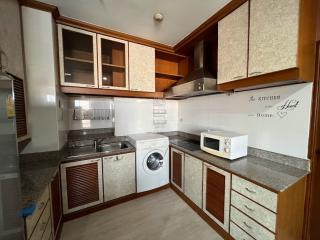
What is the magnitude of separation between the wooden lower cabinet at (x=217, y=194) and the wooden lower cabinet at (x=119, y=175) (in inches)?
42.2

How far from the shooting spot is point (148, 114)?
284cm

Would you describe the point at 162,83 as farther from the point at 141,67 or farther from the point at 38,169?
the point at 38,169

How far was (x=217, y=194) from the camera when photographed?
1565 millimetres

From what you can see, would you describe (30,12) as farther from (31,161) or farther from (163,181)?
(163,181)

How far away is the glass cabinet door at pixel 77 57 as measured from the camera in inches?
71.1

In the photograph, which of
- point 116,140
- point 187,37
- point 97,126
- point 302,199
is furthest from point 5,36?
point 302,199

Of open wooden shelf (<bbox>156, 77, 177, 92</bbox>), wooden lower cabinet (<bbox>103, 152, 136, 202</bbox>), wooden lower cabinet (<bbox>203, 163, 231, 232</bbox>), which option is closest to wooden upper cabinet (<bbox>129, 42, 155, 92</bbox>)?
open wooden shelf (<bbox>156, 77, 177, 92</bbox>)

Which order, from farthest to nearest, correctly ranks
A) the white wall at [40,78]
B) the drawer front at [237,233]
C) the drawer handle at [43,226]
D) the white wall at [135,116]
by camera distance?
the white wall at [135,116], the white wall at [40,78], the drawer front at [237,233], the drawer handle at [43,226]

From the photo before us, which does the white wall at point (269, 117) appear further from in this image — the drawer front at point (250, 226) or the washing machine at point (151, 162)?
the washing machine at point (151, 162)

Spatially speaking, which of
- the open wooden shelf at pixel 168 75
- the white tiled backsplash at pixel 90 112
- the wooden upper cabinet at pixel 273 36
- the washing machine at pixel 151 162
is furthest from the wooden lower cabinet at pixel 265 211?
the white tiled backsplash at pixel 90 112

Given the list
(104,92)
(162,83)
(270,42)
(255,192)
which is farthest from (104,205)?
(270,42)

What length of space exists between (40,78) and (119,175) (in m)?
1.55

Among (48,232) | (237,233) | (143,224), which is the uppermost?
(48,232)

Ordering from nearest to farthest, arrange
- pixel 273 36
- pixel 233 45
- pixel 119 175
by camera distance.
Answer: pixel 273 36 → pixel 233 45 → pixel 119 175
